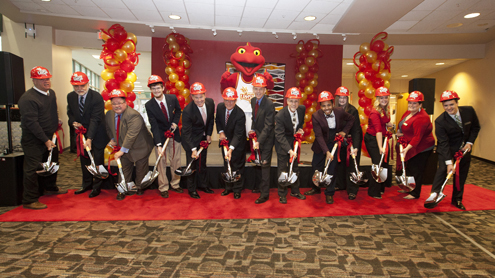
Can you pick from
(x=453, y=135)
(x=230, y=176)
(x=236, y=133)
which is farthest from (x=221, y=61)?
(x=453, y=135)

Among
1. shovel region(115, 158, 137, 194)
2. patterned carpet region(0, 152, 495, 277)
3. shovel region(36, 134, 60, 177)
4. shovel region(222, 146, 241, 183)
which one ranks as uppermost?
shovel region(36, 134, 60, 177)

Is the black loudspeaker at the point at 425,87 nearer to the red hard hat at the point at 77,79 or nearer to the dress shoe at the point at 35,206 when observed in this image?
the red hard hat at the point at 77,79

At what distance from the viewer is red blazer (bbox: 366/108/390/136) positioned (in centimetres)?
388

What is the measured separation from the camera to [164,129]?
3949 millimetres

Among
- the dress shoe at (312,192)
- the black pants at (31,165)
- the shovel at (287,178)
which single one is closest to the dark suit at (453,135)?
the dress shoe at (312,192)

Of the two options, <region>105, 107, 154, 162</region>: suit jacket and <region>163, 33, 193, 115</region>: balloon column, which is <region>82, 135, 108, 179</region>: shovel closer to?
<region>105, 107, 154, 162</region>: suit jacket

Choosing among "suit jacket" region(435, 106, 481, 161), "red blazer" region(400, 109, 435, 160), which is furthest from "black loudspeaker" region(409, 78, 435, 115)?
"suit jacket" region(435, 106, 481, 161)

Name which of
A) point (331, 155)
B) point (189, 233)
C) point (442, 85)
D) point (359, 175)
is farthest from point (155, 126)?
point (442, 85)

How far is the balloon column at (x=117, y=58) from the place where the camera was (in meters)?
5.43

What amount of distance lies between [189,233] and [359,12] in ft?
16.5

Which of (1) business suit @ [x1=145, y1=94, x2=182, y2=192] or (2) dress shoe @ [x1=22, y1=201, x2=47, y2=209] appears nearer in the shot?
(2) dress shoe @ [x1=22, y1=201, x2=47, y2=209]

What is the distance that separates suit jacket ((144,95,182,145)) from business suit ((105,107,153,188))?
0.47 ft

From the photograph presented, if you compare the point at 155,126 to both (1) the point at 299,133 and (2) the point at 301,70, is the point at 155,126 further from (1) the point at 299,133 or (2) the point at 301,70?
(2) the point at 301,70

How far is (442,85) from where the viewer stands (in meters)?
10.2
